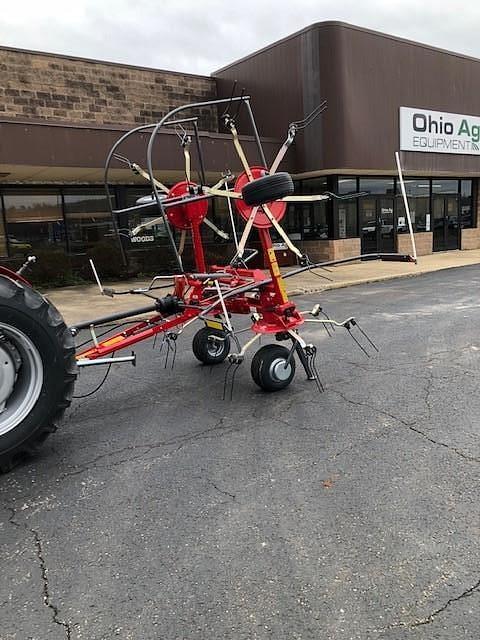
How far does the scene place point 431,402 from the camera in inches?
191

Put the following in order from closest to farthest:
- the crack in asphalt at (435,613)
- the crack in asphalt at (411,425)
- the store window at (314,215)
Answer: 1. the crack in asphalt at (435,613)
2. the crack in asphalt at (411,425)
3. the store window at (314,215)

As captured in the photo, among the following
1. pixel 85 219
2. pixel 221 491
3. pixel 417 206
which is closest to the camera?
pixel 221 491

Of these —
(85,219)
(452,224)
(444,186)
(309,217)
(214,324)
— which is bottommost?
(214,324)

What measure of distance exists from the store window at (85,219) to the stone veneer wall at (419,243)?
11023 mm

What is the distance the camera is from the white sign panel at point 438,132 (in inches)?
720

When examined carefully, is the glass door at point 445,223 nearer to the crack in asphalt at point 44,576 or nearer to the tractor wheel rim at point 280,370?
the tractor wheel rim at point 280,370

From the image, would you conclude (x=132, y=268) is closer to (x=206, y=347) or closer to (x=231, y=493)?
(x=206, y=347)

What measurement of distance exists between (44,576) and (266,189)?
11.4 ft

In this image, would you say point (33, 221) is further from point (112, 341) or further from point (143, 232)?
point (112, 341)

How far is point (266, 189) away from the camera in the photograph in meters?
4.85

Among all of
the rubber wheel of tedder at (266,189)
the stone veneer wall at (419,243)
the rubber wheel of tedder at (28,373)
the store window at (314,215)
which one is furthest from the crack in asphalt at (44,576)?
the stone veneer wall at (419,243)

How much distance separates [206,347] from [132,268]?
34.6ft

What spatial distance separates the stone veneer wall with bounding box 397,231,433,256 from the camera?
68.2ft

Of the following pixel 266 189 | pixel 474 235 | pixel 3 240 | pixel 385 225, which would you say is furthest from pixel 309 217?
pixel 266 189
